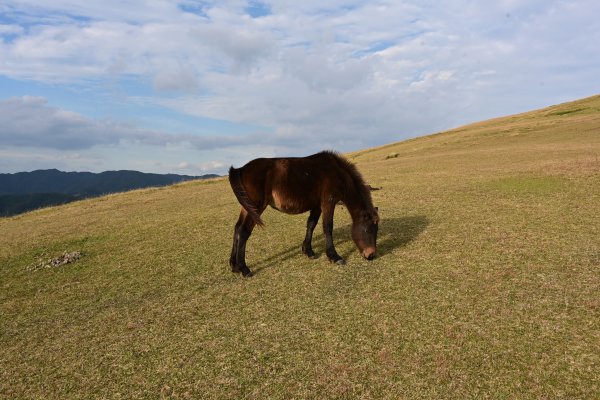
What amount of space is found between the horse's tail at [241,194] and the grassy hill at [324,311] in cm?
142

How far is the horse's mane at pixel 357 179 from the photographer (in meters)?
8.66

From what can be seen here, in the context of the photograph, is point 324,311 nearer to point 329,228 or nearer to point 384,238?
point 329,228

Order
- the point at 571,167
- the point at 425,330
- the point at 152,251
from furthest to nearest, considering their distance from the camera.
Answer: the point at 571,167 → the point at 152,251 → the point at 425,330

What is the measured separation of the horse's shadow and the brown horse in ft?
2.36

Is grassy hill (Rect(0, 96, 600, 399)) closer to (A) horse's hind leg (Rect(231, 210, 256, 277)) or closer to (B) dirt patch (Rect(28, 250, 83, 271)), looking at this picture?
(B) dirt patch (Rect(28, 250, 83, 271))

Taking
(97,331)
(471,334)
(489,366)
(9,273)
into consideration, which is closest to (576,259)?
(471,334)

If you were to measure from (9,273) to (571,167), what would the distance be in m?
20.6

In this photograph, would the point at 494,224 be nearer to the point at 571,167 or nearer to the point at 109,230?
the point at 571,167

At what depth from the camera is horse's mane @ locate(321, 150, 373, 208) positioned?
28.4 ft

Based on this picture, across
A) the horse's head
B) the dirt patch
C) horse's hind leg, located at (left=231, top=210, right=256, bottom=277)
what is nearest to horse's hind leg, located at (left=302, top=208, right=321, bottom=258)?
the horse's head

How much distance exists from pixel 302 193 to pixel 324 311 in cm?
285

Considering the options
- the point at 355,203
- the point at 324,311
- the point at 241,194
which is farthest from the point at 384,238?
the point at 324,311

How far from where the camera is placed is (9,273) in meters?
10.2

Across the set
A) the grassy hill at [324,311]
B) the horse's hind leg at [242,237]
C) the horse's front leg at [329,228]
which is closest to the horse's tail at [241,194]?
the horse's hind leg at [242,237]
